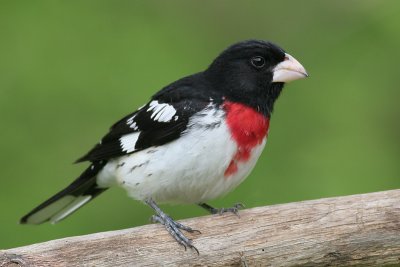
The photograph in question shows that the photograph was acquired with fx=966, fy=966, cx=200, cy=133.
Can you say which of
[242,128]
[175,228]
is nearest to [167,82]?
[242,128]

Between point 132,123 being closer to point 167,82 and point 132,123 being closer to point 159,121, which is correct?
point 159,121

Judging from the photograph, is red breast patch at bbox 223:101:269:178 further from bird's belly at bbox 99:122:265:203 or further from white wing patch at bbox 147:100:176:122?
white wing patch at bbox 147:100:176:122

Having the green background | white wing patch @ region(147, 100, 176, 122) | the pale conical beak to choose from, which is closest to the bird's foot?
white wing patch @ region(147, 100, 176, 122)

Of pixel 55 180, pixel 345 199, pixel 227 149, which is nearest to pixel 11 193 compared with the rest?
pixel 55 180

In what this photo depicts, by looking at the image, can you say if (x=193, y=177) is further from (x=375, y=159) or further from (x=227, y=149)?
(x=375, y=159)

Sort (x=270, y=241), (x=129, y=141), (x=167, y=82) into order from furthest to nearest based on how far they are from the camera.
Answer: (x=167, y=82) → (x=129, y=141) → (x=270, y=241)

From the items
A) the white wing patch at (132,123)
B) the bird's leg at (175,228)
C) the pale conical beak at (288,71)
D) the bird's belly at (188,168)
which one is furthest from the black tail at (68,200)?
the pale conical beak at (288,71)
